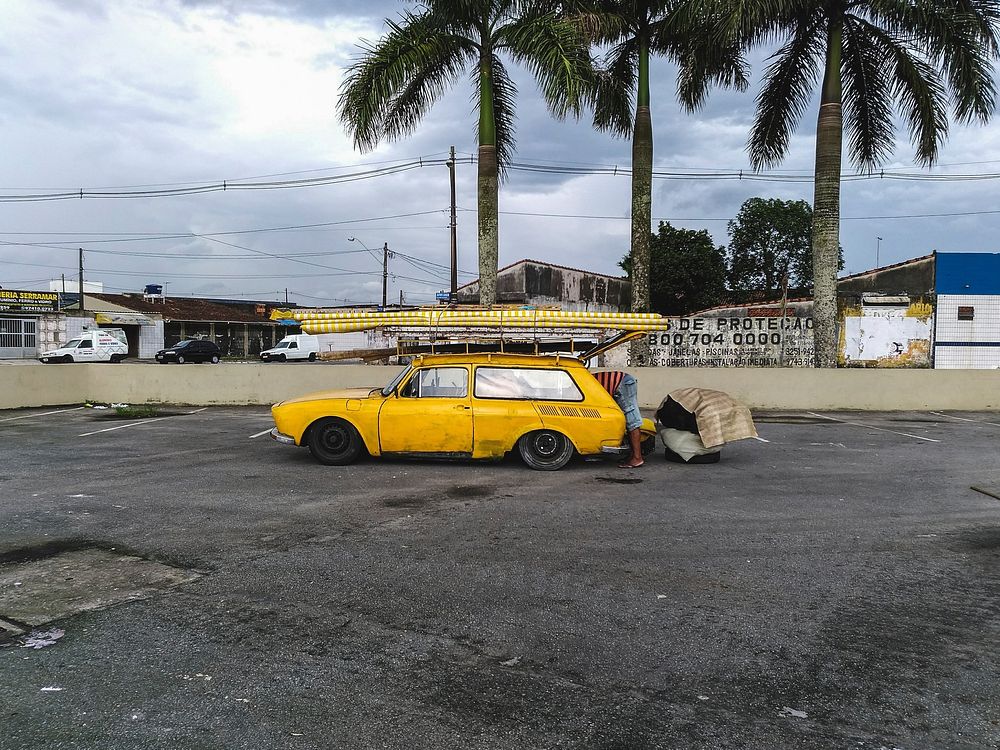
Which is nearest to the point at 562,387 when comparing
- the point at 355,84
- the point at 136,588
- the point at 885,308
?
the point at 136,588

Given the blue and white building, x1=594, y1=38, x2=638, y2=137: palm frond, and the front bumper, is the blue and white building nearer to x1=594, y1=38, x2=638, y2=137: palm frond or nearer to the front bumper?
x1=594, y1=38, x2=638, y2=137: palm frond

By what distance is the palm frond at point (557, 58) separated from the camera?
1465cm

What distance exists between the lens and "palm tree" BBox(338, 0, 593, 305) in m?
15.0

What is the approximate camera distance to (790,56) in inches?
710

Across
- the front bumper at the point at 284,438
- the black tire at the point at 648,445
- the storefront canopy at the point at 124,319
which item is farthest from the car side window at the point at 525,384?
the storefront canopy at the point at 124,319

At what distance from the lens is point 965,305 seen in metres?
27.6

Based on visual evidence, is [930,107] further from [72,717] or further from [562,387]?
[72,717]

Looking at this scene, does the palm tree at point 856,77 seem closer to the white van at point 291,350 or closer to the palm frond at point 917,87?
the palm frond at point 917,87

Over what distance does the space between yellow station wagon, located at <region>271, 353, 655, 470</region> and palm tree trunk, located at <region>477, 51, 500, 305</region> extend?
7.34m

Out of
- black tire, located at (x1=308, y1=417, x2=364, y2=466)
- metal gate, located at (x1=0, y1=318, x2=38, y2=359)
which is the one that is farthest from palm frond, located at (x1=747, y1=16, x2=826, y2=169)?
metal gate, located at (x1=0, y1=318, x2=38, y2=359)

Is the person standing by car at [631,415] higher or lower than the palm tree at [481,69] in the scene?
lower

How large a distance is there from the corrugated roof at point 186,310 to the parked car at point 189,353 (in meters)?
10.8

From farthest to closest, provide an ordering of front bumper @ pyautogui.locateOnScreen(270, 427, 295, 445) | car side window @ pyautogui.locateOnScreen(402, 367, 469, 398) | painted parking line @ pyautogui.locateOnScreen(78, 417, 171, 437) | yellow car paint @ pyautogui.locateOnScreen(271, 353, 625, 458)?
painted parking line @ pyautogui.locateOnScreen(78, 417, 171, 437)
front bumper @ pyautogui.locateOnScreen(270, 427, 295, 445)
car side window @ pyautogui.locateOnScreen(402, 367, 469, 398)
yellow car paint @ pyautogui.locateOnScreen(271, 353, 625, 458)

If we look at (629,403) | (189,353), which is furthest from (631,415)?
(189,353)
